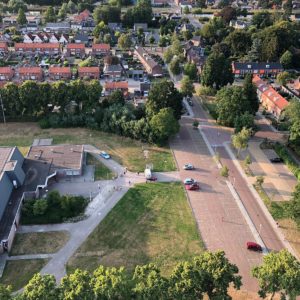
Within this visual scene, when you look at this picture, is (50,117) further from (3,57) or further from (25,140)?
(3,57)

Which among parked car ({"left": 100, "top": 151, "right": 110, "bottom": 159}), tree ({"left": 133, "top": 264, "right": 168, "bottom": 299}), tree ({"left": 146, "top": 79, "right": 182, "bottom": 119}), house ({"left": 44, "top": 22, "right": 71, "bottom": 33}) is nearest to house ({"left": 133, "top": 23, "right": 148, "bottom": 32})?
house ({"left": 44, "top": 22, "right": 71, "bottom": 33})

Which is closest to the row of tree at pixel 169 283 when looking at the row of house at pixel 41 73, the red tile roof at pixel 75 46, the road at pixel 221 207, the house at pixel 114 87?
the road at pixel 221 207

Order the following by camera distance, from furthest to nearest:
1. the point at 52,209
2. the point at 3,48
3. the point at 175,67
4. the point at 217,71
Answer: the point at 3,48 < the point at 175,67 < the point at 217,71 < the point at 52,209

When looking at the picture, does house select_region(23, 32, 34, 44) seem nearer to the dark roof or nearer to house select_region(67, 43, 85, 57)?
house select_region(67, 43, 85, 57)

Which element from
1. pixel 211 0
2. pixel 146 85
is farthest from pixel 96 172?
pixel 211 0

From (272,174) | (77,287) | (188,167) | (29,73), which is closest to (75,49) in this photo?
(29,73)

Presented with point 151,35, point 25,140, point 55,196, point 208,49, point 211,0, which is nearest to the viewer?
point 55,196

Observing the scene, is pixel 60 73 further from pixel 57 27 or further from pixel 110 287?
pixel 110 287
